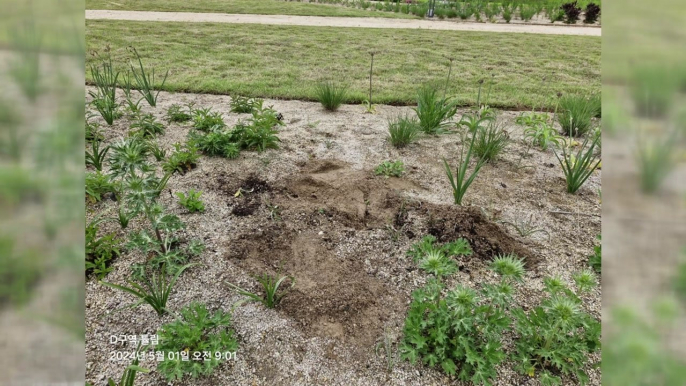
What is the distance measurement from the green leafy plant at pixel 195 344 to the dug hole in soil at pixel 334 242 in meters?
0.04

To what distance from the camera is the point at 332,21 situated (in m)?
8.98

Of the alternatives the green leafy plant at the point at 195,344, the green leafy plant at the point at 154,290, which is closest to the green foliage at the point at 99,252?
the green leafy plant at the point at 154,290

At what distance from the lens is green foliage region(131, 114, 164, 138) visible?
304 centimetres

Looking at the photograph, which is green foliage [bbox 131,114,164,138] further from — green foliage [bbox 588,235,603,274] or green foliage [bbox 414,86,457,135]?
green foliage [bbox 588,235,603,274]

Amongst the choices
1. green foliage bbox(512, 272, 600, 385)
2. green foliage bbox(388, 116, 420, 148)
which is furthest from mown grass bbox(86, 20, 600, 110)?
green foliage bbox(512, 272, 600, 385)

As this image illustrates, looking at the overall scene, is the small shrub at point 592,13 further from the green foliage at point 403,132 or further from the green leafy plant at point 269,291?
the green leafy plant at point 269,291

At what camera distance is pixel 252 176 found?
265cm
